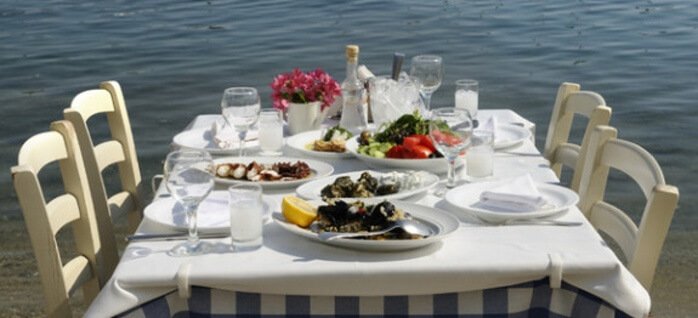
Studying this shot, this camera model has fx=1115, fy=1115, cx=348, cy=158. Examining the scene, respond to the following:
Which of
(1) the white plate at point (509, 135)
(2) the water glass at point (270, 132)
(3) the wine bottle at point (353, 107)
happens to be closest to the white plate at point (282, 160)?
(2) the water glass at point (270, 132)

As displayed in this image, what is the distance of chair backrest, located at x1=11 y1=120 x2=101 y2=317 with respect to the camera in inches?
101

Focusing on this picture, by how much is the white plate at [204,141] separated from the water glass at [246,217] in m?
0.87

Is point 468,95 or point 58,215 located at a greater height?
point 468,95

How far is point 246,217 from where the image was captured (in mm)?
2230

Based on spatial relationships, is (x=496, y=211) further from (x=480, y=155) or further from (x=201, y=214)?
(x=201, y=214)

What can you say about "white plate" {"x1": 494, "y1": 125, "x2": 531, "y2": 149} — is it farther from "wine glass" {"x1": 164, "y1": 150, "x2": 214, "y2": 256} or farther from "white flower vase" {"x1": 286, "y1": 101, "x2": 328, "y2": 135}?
"wine glass" {"x1": 164, "y1": 150, "x2": 214, "y2": 256}

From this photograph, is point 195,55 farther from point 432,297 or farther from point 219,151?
point 432,297

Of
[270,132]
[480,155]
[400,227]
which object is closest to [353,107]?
[270,132]

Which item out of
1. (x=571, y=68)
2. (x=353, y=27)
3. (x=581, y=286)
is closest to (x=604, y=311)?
(x=581, y=286)

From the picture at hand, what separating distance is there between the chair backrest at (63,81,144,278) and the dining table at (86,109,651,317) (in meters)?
1.01

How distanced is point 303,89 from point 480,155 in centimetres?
77

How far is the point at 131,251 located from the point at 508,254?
2.48 ft

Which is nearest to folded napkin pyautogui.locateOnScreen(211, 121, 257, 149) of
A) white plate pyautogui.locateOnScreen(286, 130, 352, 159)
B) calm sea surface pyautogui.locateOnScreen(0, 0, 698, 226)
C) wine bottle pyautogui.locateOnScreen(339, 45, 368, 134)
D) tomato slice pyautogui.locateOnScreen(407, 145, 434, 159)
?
white plate pyautogui.locateOnScreen(286, 130, 352, 159)

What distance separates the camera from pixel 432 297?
2.21 m
